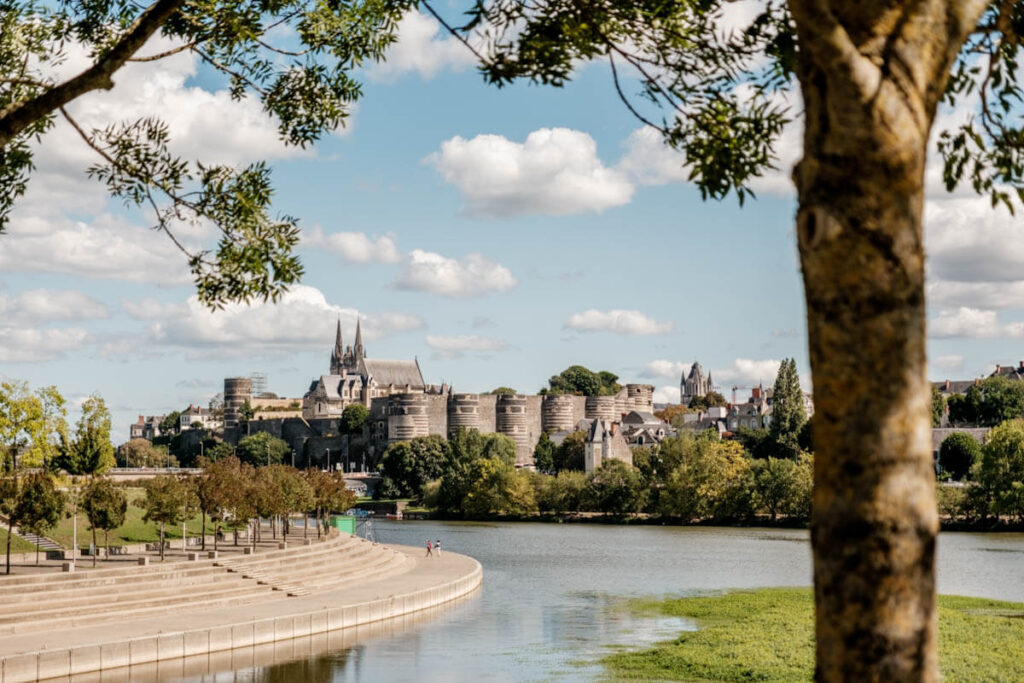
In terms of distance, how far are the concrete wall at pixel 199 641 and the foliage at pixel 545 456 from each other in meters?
67.1

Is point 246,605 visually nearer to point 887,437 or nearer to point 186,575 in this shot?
point 186,575

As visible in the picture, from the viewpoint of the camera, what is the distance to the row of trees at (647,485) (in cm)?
6844

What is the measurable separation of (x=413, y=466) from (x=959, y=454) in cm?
4049

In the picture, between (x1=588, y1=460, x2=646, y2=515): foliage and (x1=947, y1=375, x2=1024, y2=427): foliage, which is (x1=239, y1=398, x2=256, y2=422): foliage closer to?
(x1=588, y1=460, x2=646, y2=515): foliage

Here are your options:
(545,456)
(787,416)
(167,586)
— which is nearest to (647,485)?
(787,416)

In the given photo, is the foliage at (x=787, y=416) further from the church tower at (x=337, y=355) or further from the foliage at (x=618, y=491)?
the church tower at (x=337, y=355)

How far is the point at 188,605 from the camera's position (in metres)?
26.4

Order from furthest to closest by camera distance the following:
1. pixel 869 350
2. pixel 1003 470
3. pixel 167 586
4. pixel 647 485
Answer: pixel 647 485 → pixel 1003 470 → pixel 167 586 → pixel 869 350

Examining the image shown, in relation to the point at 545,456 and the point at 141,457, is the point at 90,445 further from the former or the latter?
the point at 141,457

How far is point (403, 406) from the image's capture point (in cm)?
10906

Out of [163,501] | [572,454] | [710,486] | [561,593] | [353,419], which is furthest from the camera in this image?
[353,419]

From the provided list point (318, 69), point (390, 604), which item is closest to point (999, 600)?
point (390, 604)

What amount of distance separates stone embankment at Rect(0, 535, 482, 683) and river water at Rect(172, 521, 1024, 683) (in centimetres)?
70

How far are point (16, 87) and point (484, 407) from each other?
335ft
